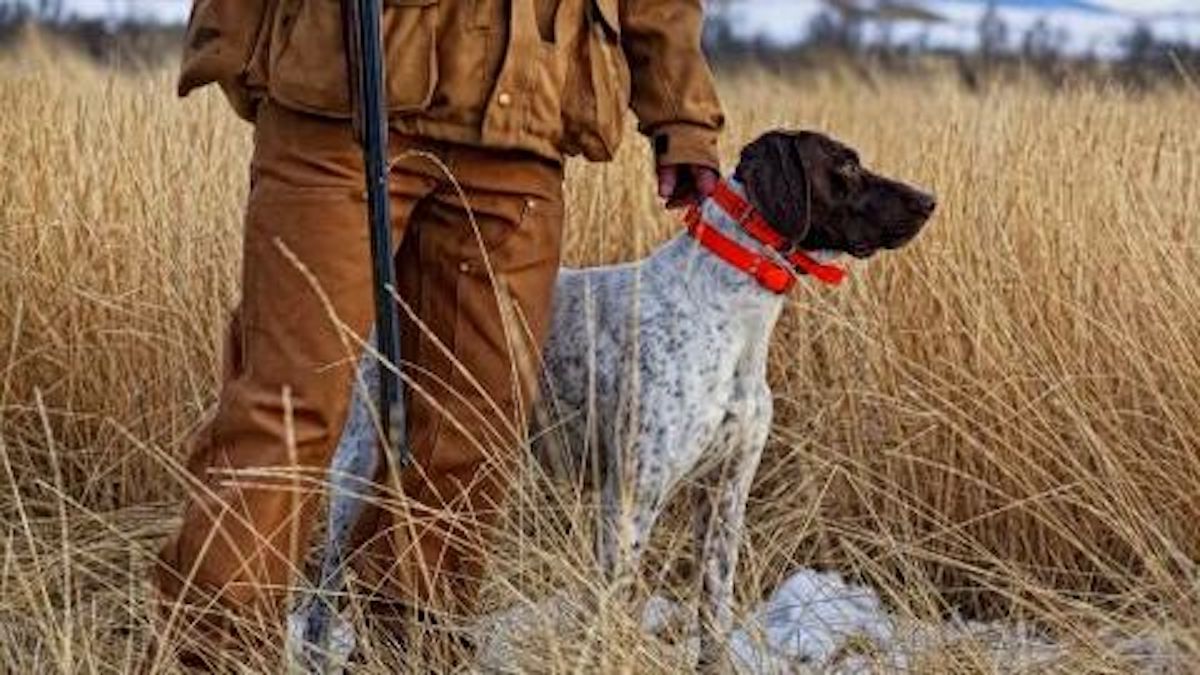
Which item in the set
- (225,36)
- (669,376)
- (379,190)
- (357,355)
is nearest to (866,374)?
(669,376)

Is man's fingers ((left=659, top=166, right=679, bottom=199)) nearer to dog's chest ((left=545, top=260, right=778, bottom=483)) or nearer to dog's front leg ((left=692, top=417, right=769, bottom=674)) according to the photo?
dog's chest ((left=545, top=260, right=778, bottom=483))

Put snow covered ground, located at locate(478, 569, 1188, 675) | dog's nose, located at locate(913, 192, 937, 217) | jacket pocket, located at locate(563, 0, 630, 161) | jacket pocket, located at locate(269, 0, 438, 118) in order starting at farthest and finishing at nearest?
dog's nose, located at locate(913, 192, 937, 217) < jacket pocket, located at locate(563, 0, 630, 161) < jacket pocket, located at locate(269, 0, 438, 118) < snow covered ground, located at locate(478, 569, 1188, 675)

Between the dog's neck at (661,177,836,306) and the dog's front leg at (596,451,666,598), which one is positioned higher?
the dog's neck at (661,177,836,306)

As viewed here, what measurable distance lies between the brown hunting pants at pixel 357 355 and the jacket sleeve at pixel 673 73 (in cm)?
25

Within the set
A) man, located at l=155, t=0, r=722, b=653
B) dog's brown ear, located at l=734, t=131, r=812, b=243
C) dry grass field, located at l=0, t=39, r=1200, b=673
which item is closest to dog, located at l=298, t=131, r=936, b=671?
dog's brown ear, located at l=734, t=131, r=812, b=243

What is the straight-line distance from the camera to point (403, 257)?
3537 mm

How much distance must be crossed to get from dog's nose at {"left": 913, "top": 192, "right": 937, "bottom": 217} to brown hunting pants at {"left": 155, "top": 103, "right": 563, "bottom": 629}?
652 millimetres

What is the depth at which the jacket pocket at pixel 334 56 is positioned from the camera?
128 inches

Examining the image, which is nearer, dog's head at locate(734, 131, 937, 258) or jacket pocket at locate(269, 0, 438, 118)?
jacket pocket at locate(269, 0, 438, 118)

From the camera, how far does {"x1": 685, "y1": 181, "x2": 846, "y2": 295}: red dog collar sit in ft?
12.3

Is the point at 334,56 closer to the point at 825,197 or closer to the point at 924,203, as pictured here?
the point at 825,197

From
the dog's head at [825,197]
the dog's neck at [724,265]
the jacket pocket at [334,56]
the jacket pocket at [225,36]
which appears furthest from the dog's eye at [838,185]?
the jacket pocket at [225,36]

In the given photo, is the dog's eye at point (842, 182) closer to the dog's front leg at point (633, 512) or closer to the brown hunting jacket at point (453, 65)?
the brown hunting jacket at point (453, 65)

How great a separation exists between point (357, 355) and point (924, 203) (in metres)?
1.06
